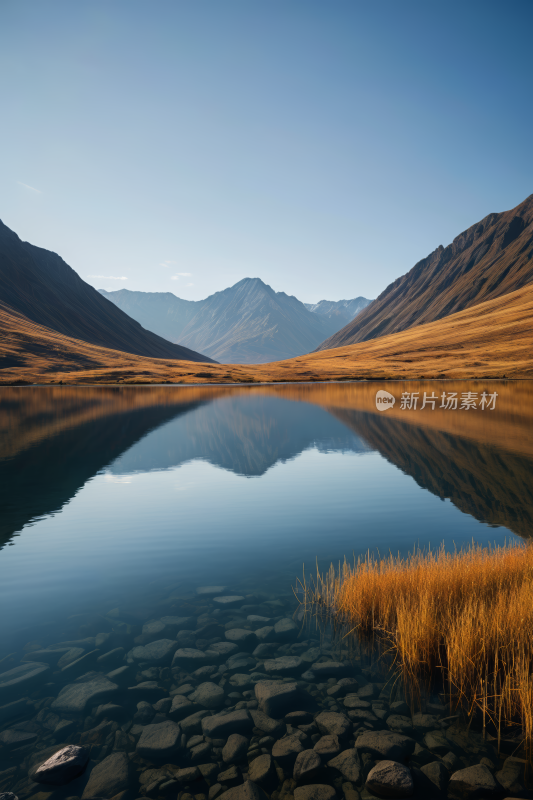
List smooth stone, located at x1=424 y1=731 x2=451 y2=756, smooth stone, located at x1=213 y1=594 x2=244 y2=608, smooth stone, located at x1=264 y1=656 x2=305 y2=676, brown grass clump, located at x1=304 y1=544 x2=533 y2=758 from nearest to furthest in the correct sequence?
smooth stone, located at x1=424 y1=731 x2=451 y2=756 → brown grass clump, located at x1=304 y1=544 x2=533 y2=758 → smooth stone, located at x1=264 y1=656 x2=305 y2=676 → smooth stone, located at x1=213 y1=594 x2=244 y2=608

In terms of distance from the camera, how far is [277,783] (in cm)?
525

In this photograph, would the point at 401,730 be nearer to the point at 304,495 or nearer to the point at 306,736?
the point at 306,736

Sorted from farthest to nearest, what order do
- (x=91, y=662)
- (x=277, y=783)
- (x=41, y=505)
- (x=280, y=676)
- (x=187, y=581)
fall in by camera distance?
(x=41, y=505) → (x=187, y=581) → (x=91, y=662) → (x=280, y=676) → (x=277, y=783)

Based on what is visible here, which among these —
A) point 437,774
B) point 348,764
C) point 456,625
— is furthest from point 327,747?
point 456,625

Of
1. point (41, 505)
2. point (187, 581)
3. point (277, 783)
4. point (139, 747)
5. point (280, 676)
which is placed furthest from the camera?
point (41, 505)

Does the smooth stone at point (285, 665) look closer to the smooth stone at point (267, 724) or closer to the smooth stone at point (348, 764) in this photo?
the smooth stone at point (267, 724)

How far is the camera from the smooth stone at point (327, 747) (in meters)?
5.56

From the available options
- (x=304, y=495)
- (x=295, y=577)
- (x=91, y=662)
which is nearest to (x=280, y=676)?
(x=91, y=662)

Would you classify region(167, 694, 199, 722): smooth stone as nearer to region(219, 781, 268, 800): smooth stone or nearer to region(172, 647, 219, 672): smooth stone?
region(172, 647, 219, 672): smooth stone

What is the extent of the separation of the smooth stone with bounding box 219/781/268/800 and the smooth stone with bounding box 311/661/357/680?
7.11ft

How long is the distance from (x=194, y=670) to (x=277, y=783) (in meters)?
2.47

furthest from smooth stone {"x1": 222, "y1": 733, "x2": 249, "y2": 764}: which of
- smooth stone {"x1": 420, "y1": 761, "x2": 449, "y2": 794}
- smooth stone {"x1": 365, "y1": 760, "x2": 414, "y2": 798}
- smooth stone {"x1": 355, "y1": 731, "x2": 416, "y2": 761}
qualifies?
smooth stone {"x1": 420, "y1": 761, "x2": 449, "y2": 794}

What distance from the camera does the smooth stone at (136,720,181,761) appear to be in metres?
5.66

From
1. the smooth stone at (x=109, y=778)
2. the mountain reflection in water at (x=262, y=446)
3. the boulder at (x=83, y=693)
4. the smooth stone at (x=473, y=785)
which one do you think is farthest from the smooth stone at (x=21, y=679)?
the mountain reflection in water at (x=262, y=446)
